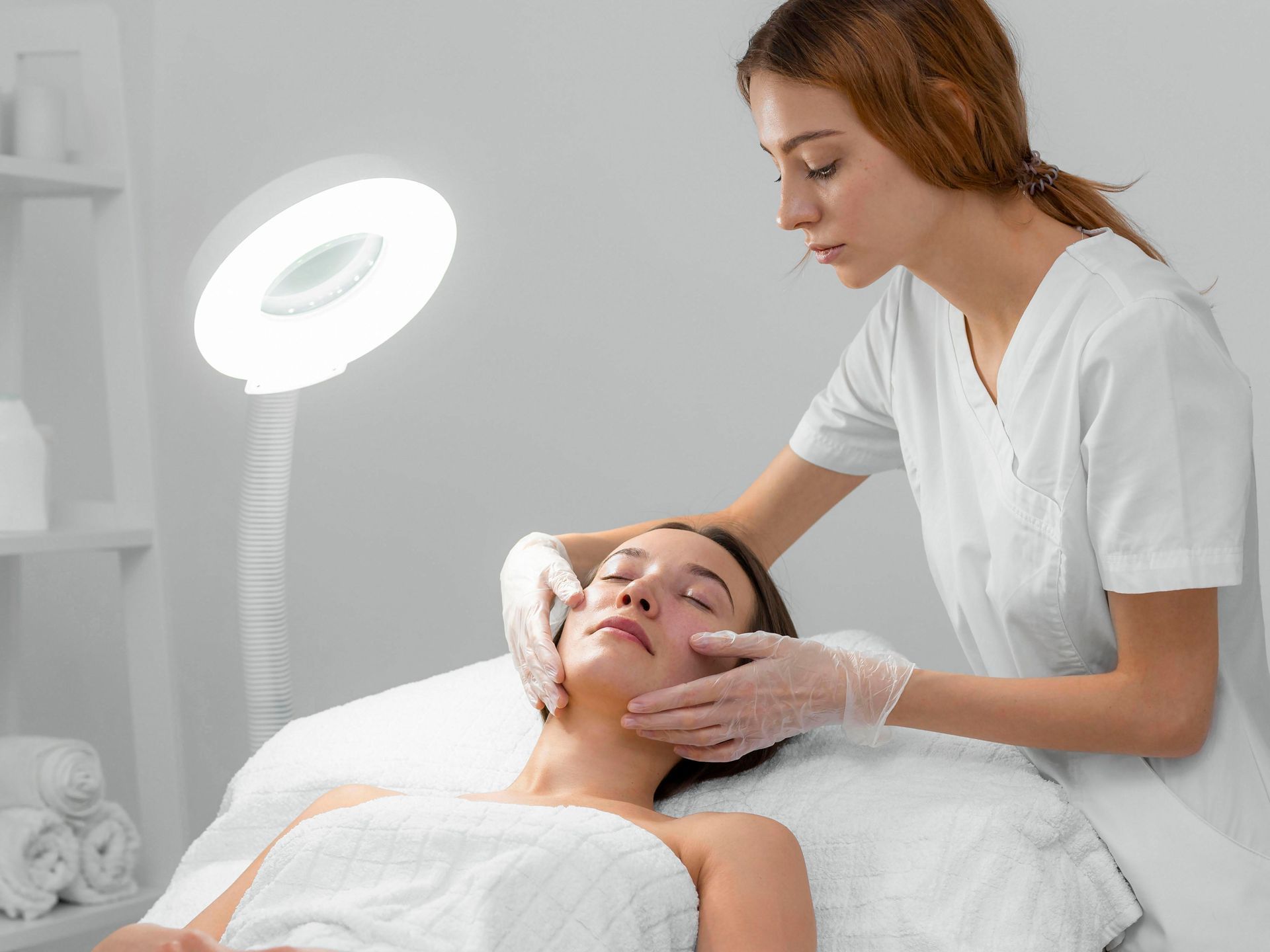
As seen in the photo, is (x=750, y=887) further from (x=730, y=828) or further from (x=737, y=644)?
(x=737, y=644)

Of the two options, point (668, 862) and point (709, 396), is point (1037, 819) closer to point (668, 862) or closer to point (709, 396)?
point (668, 862)

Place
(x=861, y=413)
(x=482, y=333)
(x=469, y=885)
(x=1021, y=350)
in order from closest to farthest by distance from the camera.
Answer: (x=469, y=885), (x=1021, y=350), (x=861, y=413), (x=482, y=333)

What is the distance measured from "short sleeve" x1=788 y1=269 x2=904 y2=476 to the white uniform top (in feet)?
0.68

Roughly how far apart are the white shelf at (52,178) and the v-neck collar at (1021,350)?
1340mm

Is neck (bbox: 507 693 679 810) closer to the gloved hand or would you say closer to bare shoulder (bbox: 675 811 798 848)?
the gloved hand

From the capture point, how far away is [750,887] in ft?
3.49

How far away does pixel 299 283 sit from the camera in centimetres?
150

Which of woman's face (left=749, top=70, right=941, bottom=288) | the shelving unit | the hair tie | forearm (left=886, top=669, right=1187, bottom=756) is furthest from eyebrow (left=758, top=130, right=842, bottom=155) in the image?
the shelving unit

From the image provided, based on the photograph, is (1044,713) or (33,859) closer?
(1044,713)

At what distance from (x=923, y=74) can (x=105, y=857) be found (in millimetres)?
1608

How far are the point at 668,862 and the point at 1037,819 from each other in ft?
1.24

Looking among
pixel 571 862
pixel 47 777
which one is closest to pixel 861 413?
pixel 571 862

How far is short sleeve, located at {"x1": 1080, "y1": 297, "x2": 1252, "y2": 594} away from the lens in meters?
1.10

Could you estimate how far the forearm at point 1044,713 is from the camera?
1142 mm
